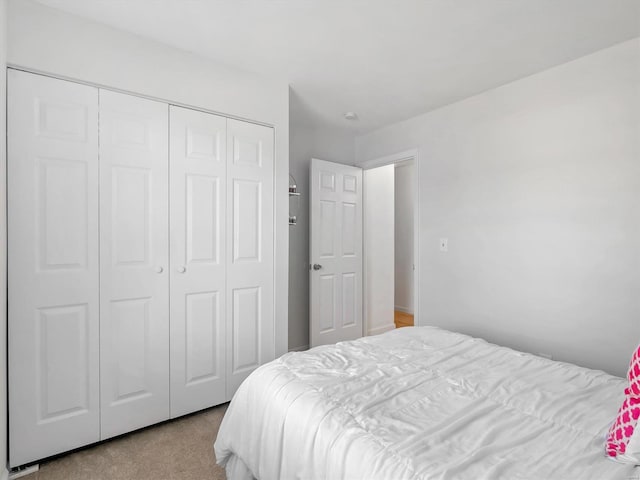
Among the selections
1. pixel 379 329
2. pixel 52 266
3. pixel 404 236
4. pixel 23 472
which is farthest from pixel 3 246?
pixel 404 236

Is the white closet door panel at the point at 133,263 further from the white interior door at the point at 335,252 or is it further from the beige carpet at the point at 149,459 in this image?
the white interior door at the point at 335,252

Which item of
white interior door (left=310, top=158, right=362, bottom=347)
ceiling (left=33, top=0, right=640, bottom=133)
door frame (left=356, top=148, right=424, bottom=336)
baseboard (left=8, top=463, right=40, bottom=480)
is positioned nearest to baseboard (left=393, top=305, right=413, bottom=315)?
white interior door (left=310, top=158, right=362, bottom=347)

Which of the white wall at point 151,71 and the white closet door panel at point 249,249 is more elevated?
the white wall at point 151,71

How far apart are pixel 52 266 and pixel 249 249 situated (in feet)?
3.87

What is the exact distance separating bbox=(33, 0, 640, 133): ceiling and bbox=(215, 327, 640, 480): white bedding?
1.87 meters

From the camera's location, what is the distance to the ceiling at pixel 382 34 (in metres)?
1.84

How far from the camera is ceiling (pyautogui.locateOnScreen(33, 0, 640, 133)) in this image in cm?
184

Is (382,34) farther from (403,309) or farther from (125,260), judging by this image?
(403,309)

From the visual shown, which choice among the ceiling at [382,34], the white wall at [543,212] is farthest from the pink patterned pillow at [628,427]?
the ceiling at [382,34]

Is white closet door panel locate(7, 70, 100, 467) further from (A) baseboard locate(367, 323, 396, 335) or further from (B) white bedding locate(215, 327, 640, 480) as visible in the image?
(A) baseboard locate(367, 323, 396, 335)

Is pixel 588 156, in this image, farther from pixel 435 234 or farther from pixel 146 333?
pixel 146 333

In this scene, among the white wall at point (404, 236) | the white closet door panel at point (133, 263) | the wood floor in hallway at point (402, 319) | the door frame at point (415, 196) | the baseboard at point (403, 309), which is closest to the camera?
the white closet door panel at point (133, 263)

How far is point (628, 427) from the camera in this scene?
995mm

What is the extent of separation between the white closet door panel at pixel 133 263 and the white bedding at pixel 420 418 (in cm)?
84
